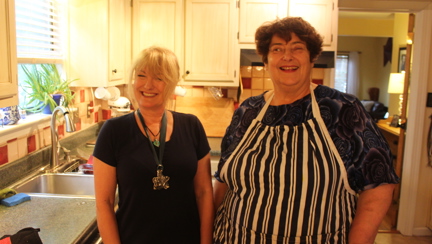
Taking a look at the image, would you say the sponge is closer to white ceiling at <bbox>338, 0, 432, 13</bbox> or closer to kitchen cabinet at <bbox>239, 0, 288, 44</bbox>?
kitchen cabinet at <bbox>239, 0, 288, 44</bbox>

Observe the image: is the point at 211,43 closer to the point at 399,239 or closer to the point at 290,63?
the point at 290,63

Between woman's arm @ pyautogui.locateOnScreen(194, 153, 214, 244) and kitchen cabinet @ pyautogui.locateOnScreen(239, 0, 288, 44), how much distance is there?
1.84 metres

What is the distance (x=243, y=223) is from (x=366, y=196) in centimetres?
39

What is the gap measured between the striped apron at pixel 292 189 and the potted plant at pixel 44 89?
4.82ft

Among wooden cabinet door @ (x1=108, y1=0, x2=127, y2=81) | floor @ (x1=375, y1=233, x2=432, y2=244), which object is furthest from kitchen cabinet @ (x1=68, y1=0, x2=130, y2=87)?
floor @ (x1=375, y1=233, x2=432, y2=244)

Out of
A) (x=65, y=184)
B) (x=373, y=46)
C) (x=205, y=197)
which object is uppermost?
(x=373, y=46)

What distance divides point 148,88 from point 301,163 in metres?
0.55

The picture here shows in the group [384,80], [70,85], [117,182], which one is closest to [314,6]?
[70,85]

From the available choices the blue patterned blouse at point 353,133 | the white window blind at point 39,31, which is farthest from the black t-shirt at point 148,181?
the white window blind at point 39,31

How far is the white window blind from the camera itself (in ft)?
6.96

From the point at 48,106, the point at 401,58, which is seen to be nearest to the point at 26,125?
the point at 48,106

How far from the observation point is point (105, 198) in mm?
1288

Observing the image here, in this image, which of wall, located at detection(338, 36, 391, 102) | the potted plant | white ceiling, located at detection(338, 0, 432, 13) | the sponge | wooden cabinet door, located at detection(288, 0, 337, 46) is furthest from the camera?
wall, located at detection(338, 36, 391, 102)

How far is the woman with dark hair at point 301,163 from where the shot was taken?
1192mm
